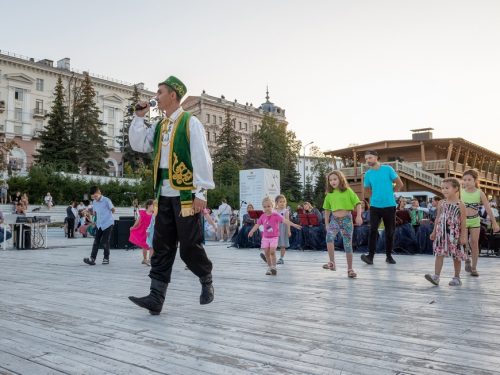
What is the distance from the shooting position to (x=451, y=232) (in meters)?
5.93

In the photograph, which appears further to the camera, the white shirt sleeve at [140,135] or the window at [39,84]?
the window at [39,84]

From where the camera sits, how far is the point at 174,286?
5.89 metres

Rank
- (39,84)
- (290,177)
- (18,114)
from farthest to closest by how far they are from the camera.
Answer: (39,84) → (18,114) → (290,177)

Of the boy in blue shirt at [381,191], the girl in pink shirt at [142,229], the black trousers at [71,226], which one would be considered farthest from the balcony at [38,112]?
the boy in blue shirt at [381,191]

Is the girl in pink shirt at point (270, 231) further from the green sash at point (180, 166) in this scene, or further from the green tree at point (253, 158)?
the green tree at point (253, 158)

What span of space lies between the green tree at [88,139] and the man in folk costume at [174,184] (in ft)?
147

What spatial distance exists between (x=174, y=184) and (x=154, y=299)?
981 mm

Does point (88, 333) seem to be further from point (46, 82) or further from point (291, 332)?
point (46, 82)

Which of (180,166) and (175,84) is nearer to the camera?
(180,166)

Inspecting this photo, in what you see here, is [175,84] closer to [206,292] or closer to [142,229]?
[206,292]

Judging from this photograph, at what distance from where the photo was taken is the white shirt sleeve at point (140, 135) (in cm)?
412

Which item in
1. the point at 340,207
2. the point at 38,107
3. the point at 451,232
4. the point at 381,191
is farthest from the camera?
the point at 38,107

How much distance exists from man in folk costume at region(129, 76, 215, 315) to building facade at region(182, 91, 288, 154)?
7137cm

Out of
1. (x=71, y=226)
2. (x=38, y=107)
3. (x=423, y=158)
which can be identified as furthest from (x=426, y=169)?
(x=38, y=107)
